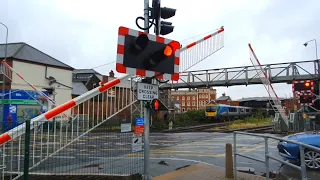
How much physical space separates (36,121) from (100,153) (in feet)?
6.37

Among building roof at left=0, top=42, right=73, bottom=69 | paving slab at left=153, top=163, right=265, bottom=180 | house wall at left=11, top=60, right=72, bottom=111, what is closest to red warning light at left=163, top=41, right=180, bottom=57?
paving slab at left=153, top=163, right=265, bottom=180

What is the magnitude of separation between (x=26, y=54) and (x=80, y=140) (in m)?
35.1

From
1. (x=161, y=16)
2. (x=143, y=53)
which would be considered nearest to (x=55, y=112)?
(x=143, y=53)

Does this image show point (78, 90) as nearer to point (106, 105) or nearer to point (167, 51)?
point (106, 105)

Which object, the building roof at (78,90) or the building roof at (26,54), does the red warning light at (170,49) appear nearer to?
the building roof at (26,54)

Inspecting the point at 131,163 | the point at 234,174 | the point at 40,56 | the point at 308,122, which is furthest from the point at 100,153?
the point at 40,56

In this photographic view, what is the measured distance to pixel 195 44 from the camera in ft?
26.1

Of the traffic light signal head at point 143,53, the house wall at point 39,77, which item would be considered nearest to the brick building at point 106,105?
the traffic light signal head at point 143,53

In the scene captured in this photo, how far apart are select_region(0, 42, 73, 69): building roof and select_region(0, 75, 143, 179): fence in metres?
32.0

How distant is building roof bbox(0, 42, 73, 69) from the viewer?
3628cm

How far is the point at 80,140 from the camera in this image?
6.05m

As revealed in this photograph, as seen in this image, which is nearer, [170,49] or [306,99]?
[170,49]

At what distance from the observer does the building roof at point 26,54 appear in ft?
119

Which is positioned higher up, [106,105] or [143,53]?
[143,53]
